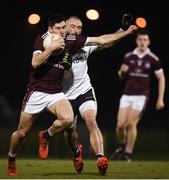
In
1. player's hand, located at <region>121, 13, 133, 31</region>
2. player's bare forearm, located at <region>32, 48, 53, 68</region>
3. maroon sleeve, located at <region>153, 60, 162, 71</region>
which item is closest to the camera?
player's bare forearm, located at <region>32, 48, 53, 68</region>

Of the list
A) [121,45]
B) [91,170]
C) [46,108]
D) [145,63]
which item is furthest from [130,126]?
[121,45]

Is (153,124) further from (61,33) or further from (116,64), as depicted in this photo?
(61,33)

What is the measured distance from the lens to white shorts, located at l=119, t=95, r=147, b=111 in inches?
750

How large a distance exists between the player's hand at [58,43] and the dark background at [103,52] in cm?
1117

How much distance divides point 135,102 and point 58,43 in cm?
617

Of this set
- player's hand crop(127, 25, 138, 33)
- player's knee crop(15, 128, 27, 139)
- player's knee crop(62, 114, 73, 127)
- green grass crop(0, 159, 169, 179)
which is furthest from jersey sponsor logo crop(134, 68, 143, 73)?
player's knee crop(15, 128, 27, 139)

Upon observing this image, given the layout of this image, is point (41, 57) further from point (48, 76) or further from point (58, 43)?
point (48, 76)

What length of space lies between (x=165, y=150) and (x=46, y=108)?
11544 millimetres

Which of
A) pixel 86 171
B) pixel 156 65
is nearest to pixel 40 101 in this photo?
pixel 86 171

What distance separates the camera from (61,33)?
13.5 meters

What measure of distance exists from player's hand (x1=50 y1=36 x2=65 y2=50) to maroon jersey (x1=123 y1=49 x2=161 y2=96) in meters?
5.97

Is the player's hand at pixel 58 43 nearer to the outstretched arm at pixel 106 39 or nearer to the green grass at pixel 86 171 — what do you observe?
the outstretched arm at pixel 106 39

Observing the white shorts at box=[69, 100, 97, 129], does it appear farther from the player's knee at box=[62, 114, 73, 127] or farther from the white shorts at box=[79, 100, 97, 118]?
the player's knee at box=[62, 114, 73, 127]

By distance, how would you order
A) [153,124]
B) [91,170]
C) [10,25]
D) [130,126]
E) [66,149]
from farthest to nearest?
[10,25]
[153,124]
[66,149]
[130,126]
[91,170]
